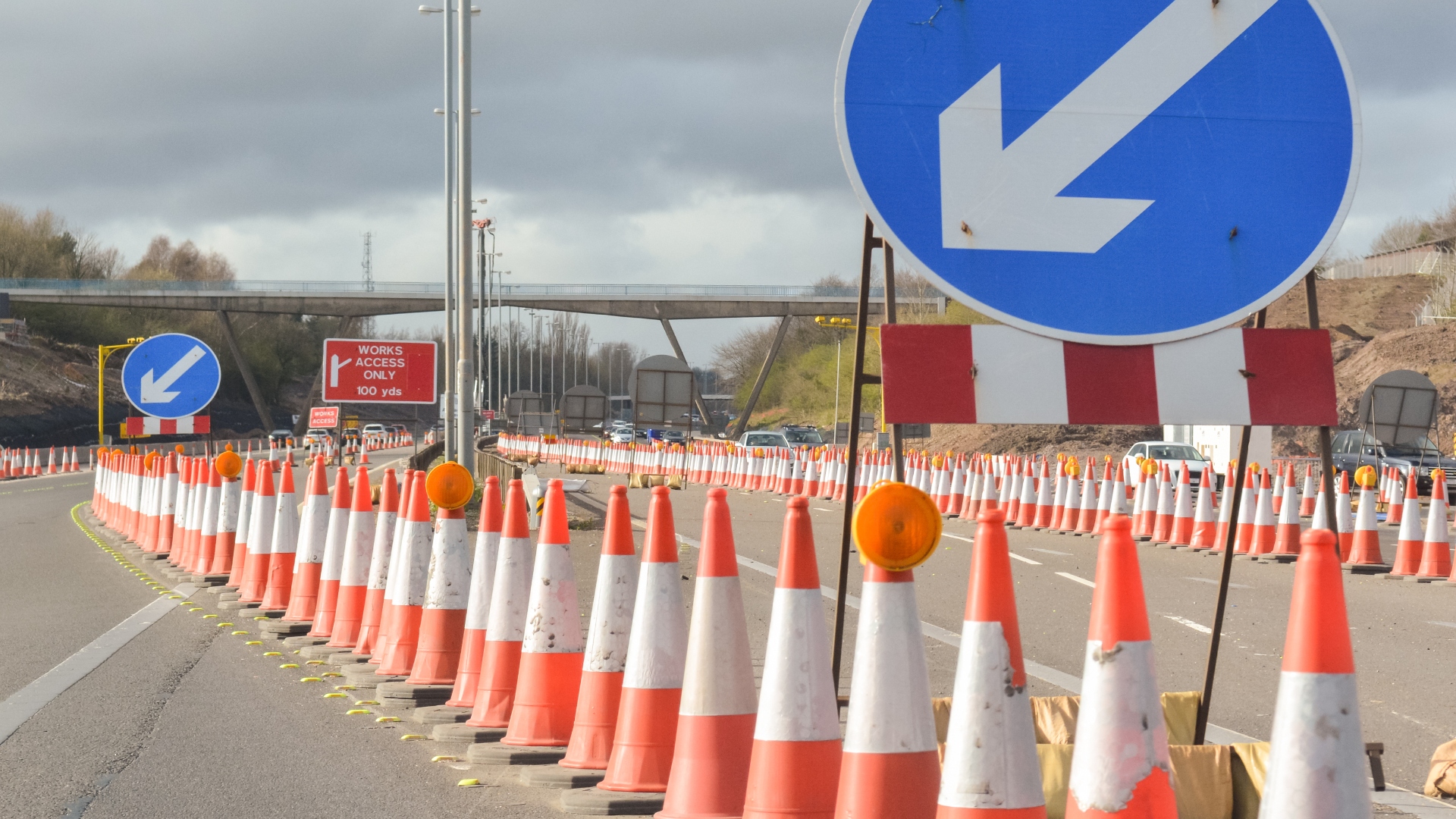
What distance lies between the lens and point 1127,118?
378 centimetres

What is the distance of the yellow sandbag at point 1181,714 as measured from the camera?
14.6 ft

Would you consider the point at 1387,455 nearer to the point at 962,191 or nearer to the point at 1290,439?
the point at 1290,439

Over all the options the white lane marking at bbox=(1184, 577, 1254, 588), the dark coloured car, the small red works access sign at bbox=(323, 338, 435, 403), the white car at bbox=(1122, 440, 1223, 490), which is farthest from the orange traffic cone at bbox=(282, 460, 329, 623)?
the white car at bbox=(1122, 440, 1223, 490)

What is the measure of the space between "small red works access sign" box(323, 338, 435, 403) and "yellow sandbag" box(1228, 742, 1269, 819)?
1825 cm

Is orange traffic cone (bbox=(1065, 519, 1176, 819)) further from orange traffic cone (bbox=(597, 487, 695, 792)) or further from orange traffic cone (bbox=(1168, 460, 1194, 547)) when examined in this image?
orange traffic cone (bbox=(1168, 460, 1194, 547))

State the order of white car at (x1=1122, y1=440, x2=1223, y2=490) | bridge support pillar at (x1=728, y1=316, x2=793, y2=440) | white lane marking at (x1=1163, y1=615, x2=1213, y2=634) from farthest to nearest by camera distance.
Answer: bridge support pillar at (x1=728, y1=316, x2=793, y2=440)
white car at (x1=1122, y1=440, x2=1223, y2=490)
white lane marking at (x1=1163, y1=615, x2=1213, y2=634)

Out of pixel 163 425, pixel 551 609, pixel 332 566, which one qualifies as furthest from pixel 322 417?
pixel 551 609

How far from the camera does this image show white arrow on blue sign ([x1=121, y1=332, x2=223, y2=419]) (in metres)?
16.3

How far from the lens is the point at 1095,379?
3.72m

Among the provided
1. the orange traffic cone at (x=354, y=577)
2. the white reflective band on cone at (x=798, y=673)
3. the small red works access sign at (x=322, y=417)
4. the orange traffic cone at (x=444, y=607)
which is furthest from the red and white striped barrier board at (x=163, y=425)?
the small red works access sign at (x=322, y=417)

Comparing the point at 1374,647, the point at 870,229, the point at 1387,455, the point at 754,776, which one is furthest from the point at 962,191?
the point at 1387,455

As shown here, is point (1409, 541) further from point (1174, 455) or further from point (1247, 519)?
point (1174, 455)

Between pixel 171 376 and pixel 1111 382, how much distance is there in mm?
14894

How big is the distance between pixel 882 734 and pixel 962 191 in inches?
55.1
